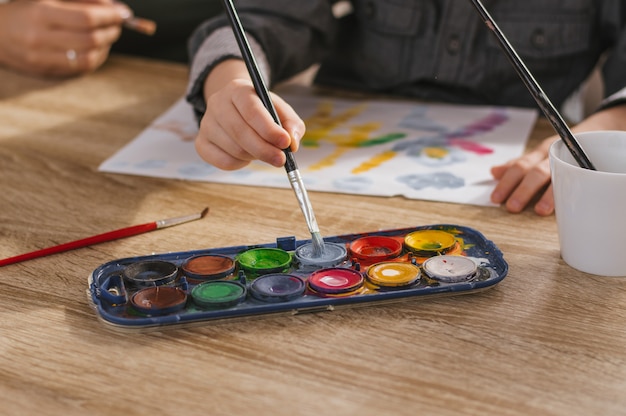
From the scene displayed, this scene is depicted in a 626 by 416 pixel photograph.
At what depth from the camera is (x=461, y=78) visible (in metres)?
1.05

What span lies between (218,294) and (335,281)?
0.26 ft

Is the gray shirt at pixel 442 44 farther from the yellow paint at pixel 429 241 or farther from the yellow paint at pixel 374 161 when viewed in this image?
the yellow paint at pixel 429 241

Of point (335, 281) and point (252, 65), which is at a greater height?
point (252, 65)

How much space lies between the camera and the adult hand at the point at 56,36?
3.62 ft

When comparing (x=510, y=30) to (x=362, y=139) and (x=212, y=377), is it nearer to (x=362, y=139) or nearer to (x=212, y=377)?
(x=362, y=139)

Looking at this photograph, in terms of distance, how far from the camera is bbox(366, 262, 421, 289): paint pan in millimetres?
557

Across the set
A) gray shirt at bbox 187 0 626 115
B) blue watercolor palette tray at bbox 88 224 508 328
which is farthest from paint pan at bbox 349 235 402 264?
gray shirt at bbox 187 0 626 115

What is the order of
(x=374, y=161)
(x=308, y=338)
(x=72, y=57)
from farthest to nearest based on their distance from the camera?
(x=72, y=57) < (x=374, y=161) < (x=308, y=338)

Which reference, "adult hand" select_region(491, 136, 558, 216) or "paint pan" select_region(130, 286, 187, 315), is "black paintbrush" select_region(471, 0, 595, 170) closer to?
"adult hand" select_region(491, 136, 558, 216)

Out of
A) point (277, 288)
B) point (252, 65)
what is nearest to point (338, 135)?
point (252, 65)

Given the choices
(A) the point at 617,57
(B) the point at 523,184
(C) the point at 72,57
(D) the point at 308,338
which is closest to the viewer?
(D) the point at 308,338

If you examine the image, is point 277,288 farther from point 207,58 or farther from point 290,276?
point 207,58

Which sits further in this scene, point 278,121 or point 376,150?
point 376,150

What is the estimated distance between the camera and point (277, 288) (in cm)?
56
